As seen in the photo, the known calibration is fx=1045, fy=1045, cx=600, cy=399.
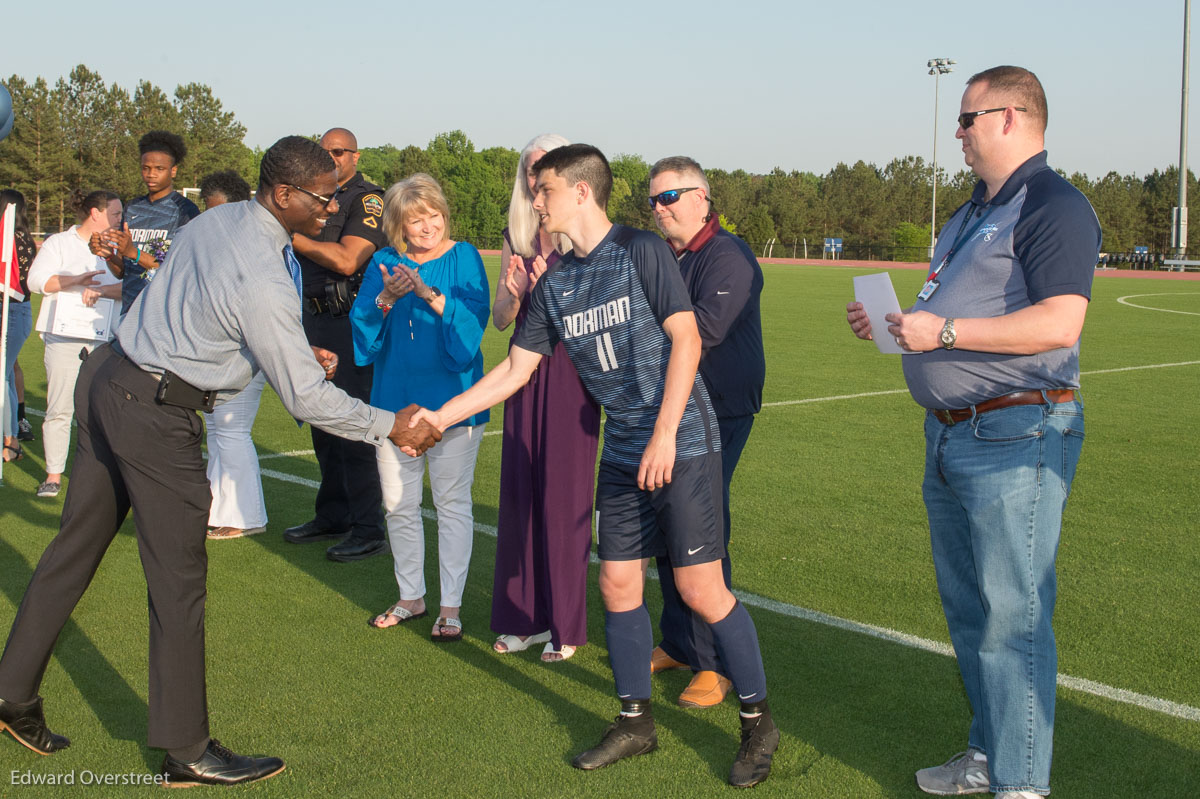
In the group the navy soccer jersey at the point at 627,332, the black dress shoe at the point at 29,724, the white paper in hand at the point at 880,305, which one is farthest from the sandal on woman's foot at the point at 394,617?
the white paper in hand at the point at 880,305

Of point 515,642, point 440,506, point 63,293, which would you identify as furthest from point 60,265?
point 515,642

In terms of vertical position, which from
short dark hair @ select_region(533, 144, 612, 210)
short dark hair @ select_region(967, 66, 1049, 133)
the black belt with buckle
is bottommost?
the black belt with buckle

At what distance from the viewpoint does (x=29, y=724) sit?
3736 mm

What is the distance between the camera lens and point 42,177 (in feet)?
252

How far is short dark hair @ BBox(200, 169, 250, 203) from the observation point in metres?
6.80

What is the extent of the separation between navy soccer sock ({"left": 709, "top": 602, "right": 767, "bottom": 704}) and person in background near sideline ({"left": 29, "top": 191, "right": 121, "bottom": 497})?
569cm

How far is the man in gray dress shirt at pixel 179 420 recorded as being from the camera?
3.44 meters

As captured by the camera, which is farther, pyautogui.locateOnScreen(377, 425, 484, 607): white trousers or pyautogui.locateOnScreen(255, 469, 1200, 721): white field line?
pyautogui.locateOnScreen(377, 425, 484, 607): white trousers

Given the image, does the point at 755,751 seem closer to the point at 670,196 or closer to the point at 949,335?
the point at 949,335

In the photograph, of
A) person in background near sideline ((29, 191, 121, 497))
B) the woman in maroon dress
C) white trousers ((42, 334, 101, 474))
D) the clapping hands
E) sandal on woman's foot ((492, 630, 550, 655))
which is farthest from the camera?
white trousers ((42, 334, 101, 474))

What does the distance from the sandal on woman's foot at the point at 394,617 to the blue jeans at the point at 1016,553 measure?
285 centimetres

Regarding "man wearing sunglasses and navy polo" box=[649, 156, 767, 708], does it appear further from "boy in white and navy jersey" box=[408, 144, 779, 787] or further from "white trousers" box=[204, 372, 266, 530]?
"white trousers" box=[204, 372, 266, 530]

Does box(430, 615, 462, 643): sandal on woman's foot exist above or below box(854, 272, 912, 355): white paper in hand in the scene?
below

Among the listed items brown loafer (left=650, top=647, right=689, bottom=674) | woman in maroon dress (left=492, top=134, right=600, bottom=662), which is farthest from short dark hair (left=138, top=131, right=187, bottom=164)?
brown loafer (left=650, top=647, right=689, bottom=674)
